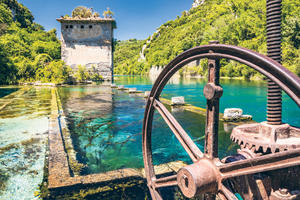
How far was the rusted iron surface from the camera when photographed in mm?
1690

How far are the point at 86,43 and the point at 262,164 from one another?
25009 millimetres

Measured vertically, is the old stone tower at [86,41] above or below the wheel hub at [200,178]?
above

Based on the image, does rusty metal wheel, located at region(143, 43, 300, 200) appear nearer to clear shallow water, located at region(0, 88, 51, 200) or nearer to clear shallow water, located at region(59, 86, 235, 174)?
clear shallow water, located at region(0, 88, 51, 200)

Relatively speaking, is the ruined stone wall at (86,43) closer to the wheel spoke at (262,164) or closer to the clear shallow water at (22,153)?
the clear shallow water at (22,153)

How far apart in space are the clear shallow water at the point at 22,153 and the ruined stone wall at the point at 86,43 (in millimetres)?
17287

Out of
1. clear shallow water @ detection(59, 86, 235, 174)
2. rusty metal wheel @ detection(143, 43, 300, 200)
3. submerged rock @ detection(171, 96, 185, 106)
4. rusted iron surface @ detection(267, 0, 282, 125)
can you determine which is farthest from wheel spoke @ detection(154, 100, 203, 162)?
submerged rock @ detection(171, 96, 185, 106)

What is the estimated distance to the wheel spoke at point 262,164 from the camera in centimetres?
115

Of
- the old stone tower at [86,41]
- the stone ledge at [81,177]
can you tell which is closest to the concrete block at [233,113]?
the stone ledge at [81,177]

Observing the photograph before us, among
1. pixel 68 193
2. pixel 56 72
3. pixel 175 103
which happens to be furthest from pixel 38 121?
pixel 56 72

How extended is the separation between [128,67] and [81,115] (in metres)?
101

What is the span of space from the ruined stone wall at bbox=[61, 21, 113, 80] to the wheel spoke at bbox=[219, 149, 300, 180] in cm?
2415

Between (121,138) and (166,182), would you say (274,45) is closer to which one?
(166,182)

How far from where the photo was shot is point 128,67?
10794 centimetres

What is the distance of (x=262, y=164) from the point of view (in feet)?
4.30
